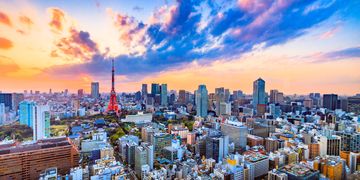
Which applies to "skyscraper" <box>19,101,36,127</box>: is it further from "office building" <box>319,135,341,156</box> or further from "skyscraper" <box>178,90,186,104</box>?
"skyscraper" <box>178,90,186,104</box>

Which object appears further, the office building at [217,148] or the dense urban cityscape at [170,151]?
the office building at [217,148]

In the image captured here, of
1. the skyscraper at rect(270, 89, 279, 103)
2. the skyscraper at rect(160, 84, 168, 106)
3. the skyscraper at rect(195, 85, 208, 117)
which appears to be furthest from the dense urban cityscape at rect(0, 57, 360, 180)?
the skyscraper at rect(160, 84, 168, 106)

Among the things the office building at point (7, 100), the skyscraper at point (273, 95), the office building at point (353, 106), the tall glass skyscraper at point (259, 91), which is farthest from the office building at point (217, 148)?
the skyscraper at point (273, 95)

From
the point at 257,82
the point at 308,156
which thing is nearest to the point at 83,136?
the point at 308,156

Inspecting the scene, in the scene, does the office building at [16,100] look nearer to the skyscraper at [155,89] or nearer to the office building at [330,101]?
the skyscraper at [155,89]

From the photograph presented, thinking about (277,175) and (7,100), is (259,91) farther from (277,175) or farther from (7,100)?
(7,100)
